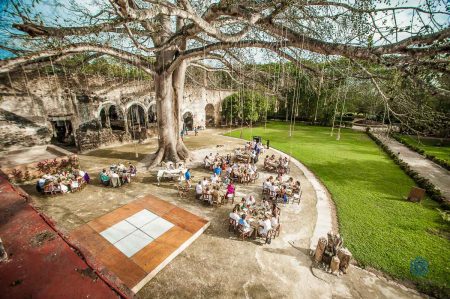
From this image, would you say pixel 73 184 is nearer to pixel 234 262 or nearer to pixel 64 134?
pixel 234 262

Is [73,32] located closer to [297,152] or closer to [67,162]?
[67,162]

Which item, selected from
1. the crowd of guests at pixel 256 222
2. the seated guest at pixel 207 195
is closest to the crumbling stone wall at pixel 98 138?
the seated guest at pixel 207 195

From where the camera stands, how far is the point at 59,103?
1608 cm

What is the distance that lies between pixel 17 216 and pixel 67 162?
10880 millimetres

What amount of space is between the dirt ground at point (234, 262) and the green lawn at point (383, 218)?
1.18 meters

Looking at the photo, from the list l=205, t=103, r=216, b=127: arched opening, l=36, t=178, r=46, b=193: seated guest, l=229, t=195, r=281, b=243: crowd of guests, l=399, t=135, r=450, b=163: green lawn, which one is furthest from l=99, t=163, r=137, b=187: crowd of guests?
l=399, t=135, r=450, b=163: green lawn

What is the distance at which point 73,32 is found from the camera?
6.14 metres

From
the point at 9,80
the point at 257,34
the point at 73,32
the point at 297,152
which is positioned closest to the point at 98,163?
the point at 9,80

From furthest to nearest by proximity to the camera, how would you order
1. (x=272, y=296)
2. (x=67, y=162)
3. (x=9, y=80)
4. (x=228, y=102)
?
(x=228, y=102)
(x=9, y=80)
(x=67, y=162)
(x=272, y=296)

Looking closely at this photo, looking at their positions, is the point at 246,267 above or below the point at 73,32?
below

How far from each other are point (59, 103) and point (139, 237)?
1513 centimetres

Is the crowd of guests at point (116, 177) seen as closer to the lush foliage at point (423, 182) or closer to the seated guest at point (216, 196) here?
the seated guest at point (216, 196)

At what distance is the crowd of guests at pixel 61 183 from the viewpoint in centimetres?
988

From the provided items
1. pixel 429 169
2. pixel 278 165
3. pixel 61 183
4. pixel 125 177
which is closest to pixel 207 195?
pixel 125 177
